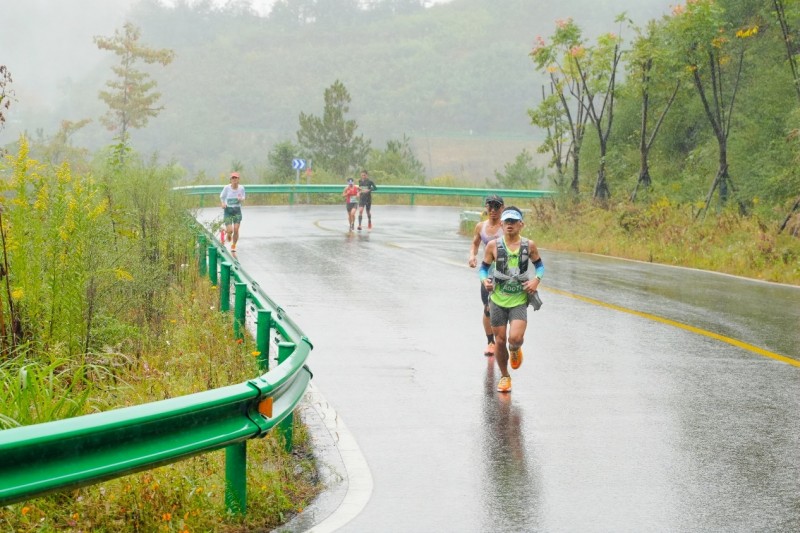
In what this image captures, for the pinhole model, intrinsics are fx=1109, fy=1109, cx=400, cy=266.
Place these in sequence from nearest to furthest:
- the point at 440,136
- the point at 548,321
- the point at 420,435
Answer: the point at 420,435, the point at 548,321, the point at 440,136

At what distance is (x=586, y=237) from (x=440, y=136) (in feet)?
478

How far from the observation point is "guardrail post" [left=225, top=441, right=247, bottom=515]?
5797 millimetres

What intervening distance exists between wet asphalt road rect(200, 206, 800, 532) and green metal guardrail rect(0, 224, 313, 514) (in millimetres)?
794

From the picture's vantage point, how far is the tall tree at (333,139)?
6294 cm

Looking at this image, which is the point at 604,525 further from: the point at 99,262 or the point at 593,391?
the point at 99,262

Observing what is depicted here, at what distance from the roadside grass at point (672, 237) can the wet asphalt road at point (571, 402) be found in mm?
2481

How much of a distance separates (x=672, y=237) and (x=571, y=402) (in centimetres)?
1639

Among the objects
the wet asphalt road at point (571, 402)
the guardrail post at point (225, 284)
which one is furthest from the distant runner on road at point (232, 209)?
the guardrail post at point (225, 284)

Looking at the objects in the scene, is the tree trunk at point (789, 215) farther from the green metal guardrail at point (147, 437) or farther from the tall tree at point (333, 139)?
the tall tree at point (333, 139)

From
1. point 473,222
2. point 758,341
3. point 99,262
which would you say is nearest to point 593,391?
point 758,341

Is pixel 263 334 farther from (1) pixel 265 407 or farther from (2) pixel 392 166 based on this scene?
(2) pixel 392 166

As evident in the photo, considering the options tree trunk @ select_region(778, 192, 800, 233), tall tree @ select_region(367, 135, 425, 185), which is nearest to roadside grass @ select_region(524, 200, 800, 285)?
tree trunk @ select_region(778, 192, 800, 233)

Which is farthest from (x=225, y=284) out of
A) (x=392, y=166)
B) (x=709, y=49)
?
(x=392, y=166)

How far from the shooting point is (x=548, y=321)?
1443 cm
